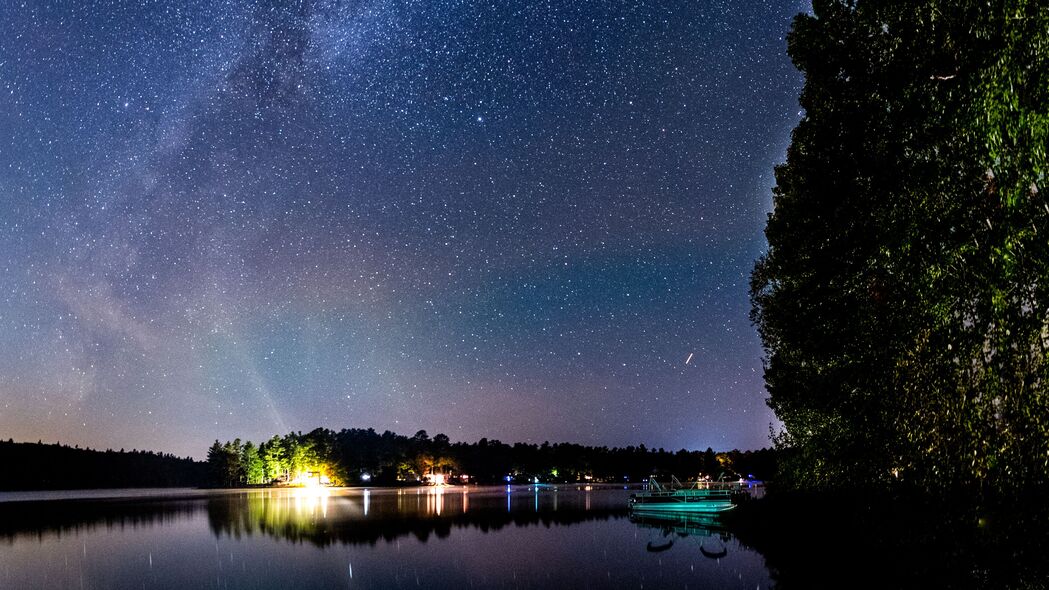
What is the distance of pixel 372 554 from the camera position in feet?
114

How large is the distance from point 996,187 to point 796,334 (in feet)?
62.5

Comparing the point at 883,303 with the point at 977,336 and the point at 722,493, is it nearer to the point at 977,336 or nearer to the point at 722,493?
the point at 977,336

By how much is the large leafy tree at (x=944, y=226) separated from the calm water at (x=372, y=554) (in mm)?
14800

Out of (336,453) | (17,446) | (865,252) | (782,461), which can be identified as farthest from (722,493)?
(17,446)

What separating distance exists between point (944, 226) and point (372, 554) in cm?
3123

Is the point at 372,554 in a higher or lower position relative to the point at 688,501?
higher

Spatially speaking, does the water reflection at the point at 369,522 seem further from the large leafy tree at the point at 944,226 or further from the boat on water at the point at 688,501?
the large leafy tree at the point at 944,226

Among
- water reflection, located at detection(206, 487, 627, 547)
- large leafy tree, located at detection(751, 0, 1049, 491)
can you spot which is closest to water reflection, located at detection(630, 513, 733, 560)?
water reflection, located at detection(206, 487, 627, 547)

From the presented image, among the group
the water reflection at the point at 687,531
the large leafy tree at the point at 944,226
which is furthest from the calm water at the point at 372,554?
the large leafy tree at the point at 944,226

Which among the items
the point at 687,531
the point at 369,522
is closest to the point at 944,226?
the point at 687,531

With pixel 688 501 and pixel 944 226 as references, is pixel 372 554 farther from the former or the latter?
pixel 944 226

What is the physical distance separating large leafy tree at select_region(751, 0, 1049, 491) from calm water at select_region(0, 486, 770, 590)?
14800 mm

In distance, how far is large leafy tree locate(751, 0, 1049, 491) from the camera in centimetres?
843

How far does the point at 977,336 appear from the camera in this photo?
9055mm
